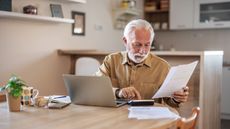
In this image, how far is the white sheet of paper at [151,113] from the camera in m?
1.51

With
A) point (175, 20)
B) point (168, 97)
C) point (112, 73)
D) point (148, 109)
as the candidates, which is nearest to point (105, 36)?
point (175, 20)

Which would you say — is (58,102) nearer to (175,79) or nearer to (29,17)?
(175,79)

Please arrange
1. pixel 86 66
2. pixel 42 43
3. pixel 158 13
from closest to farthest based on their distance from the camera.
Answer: pixel 42 43, pixel 86 66, pixel 158 13

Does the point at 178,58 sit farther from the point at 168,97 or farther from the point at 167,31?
the point at 167,31

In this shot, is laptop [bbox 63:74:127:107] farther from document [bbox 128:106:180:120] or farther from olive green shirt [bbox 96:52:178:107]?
olive green shirt [bbox 96:52:178:107]

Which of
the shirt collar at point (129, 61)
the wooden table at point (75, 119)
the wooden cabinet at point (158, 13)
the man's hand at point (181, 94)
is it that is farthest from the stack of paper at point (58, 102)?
the wooden cabinet at point (158, 13)

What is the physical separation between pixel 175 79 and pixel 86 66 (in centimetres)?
218

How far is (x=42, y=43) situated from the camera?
3584 millimetres

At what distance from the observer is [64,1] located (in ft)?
12.5

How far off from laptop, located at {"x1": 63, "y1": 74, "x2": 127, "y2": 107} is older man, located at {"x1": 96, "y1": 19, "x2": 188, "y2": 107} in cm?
23

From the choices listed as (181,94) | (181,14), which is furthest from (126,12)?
(181,94)

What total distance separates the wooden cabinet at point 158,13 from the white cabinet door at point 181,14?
20 cm

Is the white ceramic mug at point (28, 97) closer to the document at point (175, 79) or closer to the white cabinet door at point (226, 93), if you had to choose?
the document at point (175, 79)

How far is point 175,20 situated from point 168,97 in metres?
3.58
